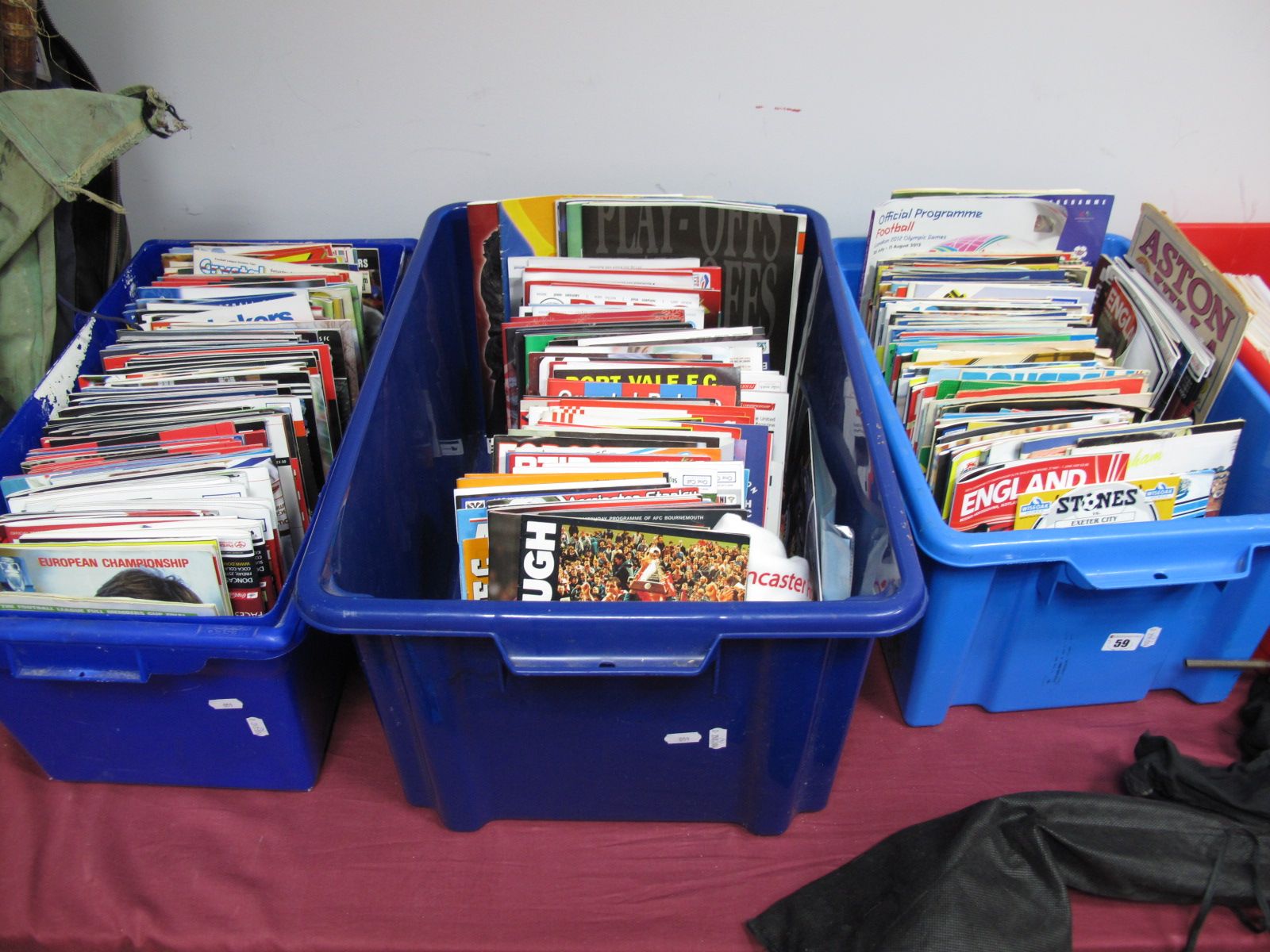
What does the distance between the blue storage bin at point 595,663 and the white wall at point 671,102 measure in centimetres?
35

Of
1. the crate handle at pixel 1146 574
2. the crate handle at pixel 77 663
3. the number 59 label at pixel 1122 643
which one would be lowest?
the number 59 label at pixel 1122 643

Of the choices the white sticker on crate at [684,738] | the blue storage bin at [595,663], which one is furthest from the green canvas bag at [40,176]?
the white sticker on crate at [684,738]

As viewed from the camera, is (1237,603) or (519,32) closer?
(1237,603)

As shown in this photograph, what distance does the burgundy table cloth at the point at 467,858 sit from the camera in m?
0.78

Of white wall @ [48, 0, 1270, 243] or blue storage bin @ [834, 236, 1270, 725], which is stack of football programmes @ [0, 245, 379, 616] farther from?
blue storage bin @ [834, 236, 1270, 725]

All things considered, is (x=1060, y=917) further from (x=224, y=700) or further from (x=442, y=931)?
(x=224, y=700)

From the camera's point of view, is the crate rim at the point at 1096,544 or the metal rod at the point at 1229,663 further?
the metal rod at the point at 1229,663

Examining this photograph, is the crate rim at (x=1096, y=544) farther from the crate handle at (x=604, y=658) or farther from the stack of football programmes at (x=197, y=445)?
the stack of football programmes at (x=197, y=445)

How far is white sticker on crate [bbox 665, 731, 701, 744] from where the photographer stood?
0.73 meters

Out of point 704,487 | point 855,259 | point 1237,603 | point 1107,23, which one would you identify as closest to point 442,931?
point 704,487

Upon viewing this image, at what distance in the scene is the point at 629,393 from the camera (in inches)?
38.0

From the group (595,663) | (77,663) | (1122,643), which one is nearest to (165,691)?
(77,663)

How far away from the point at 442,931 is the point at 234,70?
1065 mm

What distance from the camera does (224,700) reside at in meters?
0.78
